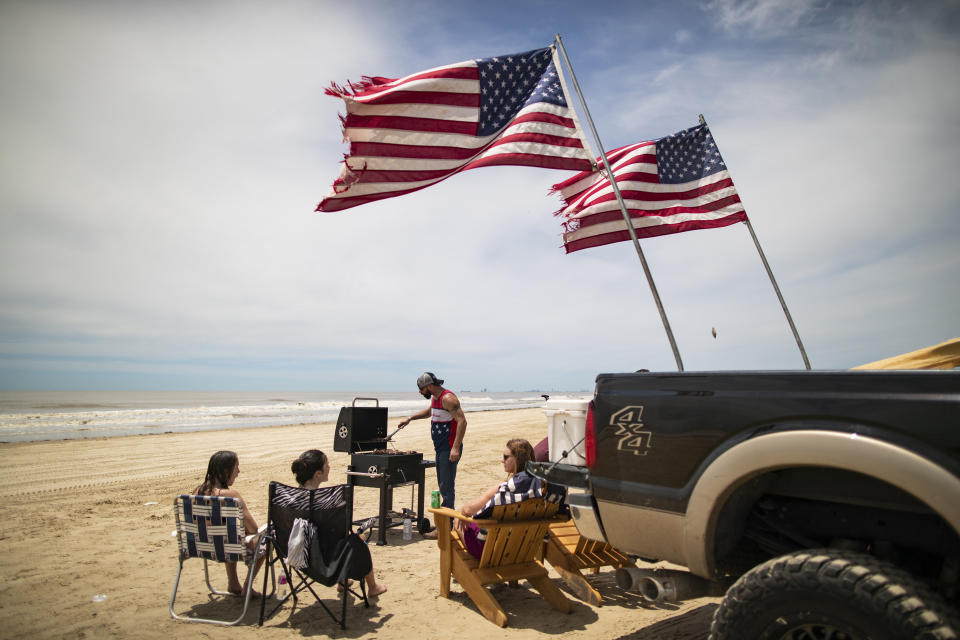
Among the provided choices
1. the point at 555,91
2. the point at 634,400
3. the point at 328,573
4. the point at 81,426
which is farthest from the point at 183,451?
the point at 634,400

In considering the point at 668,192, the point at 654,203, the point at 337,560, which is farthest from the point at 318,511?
the point at 668,192

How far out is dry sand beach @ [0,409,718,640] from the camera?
13.8ft

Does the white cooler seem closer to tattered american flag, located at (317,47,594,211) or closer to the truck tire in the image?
the truck tire

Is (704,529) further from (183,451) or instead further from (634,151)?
(183,451)

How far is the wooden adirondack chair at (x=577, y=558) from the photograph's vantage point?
461cm

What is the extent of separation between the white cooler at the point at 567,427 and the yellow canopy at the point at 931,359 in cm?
479

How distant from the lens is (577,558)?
16.0 feet

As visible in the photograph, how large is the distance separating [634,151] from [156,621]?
278 inches

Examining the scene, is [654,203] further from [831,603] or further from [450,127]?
[831,603]

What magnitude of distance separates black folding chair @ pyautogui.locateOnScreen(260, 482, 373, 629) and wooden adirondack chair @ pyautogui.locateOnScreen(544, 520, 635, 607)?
5.36 ft

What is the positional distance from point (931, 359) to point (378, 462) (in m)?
6.54

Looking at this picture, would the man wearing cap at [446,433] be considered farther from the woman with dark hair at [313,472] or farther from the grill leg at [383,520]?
the woman with dark hair at [313,472]

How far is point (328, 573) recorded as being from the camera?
13.6 ft

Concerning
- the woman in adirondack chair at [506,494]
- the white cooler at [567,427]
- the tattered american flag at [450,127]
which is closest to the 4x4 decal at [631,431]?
the white cooler at [567,427]
